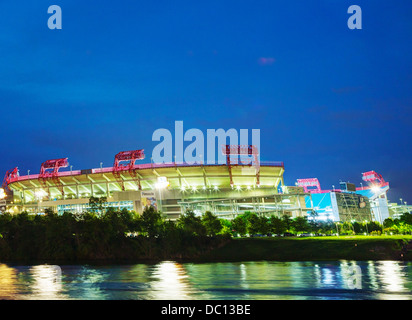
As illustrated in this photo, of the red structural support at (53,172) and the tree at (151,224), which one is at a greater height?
the red structural support at (53,172)

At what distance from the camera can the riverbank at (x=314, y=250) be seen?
45562 mm

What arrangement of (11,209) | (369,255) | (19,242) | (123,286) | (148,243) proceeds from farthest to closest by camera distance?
(11,209), (19,242), (148,243), (369,255), (123,286)

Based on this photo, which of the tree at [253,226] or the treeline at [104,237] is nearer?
the treeline at [104,237]

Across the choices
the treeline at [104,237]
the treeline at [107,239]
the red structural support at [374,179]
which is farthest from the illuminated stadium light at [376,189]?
the treeline at [107,239]

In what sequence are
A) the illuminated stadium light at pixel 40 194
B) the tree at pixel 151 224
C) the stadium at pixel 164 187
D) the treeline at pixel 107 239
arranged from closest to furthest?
the treeline at pixel 107 239
the tree at pixel 151 224
the stadium at pixel 164 187
the illuminated stadium light at pixel 40 194

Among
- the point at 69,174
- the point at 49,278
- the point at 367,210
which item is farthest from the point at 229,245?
the point at 367,210

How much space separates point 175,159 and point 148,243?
5574 cm

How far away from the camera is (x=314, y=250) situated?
49.8 m

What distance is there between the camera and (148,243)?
5922 cm

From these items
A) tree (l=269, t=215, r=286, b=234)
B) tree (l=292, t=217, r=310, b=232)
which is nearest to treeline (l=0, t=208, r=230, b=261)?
tree (l=269, t=215, r=286, b=234)

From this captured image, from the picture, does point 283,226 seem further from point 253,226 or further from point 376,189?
point 376,189

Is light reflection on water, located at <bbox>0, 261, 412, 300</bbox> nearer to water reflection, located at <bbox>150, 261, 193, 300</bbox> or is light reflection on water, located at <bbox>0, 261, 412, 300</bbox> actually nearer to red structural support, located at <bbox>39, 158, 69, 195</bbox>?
water reflection, located at <bbox>150, 261, 193, 300</bbox>

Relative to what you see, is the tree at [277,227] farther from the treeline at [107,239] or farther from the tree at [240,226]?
the treeline at [107,239]
